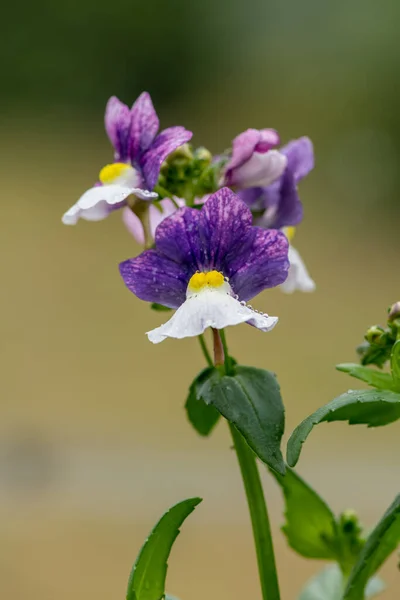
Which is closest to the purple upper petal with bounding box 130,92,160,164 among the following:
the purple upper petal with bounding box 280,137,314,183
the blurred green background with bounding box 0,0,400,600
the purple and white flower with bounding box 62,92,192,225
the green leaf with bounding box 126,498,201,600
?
the purple and white flower with bounding box 62,92,192,225

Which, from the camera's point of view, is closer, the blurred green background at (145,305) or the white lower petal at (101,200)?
the white lower petal at (101,200)

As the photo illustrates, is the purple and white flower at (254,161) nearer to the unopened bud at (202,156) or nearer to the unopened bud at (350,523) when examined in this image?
the unopened bud at (202,156)

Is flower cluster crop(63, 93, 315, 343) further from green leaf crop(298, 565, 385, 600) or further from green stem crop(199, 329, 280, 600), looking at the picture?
green leaf crop(298, 565, 385, 600)

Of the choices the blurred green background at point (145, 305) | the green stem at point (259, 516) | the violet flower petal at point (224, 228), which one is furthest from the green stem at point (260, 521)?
the blurred green background at point (145, 305)

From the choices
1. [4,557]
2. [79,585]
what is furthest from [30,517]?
[79,585]

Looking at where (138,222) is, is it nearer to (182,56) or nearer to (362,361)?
(362,361)

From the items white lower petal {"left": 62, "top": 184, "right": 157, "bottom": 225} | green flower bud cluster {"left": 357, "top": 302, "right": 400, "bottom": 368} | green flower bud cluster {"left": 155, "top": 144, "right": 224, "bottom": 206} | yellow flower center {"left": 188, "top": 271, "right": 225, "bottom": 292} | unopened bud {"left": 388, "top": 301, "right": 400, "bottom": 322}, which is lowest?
green flower bud cluster {"left": 357, "top": 302, "right": 400, "bottom": 368}

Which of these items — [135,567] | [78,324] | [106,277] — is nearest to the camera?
[135,567]
